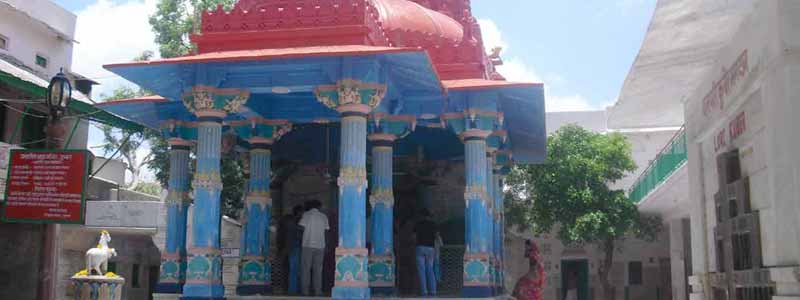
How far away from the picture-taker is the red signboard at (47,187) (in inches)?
356

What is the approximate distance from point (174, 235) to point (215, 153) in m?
2.41

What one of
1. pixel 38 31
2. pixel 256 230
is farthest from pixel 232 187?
pixel 256 230

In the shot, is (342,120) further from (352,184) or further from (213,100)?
(213,100)

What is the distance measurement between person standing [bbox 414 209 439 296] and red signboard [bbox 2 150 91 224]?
227 inches

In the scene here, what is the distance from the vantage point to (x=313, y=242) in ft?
40.7

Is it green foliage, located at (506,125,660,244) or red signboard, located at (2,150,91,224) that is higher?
green foliage, located at (506,125,660,244)

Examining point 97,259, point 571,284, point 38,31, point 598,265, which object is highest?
point 38,31

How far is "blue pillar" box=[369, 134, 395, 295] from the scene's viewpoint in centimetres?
1266

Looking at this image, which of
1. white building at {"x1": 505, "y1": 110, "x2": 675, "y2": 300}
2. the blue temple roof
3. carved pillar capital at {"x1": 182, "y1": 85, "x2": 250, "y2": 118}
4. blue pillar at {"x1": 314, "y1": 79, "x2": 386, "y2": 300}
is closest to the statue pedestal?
the blue temple roof

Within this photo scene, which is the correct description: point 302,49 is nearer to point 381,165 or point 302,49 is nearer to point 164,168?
point 381,165

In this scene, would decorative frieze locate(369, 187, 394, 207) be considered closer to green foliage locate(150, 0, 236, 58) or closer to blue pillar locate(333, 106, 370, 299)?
blue pillar locate(333, 106, 370, 299)

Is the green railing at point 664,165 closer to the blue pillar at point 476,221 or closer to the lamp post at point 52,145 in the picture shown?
the blue pillar at point 476,221

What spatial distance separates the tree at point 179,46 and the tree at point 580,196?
9.00 metres

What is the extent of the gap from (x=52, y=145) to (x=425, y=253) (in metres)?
6.19
